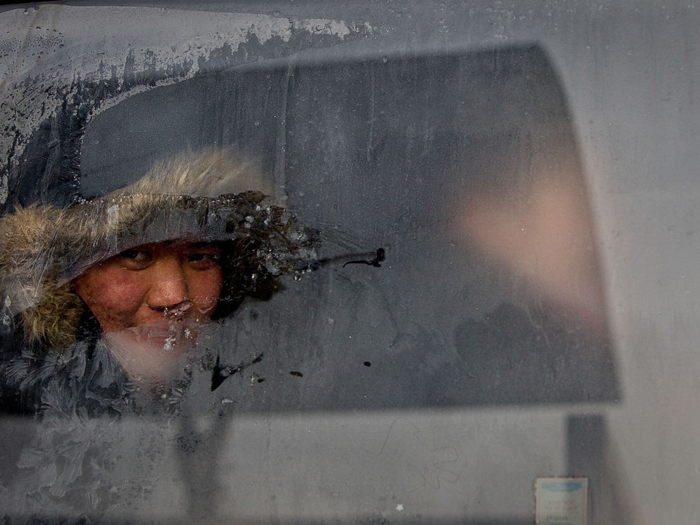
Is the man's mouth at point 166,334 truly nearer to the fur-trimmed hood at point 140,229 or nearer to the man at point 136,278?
the man at point 136,278

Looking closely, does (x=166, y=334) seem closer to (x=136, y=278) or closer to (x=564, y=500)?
(x=136, y=278)

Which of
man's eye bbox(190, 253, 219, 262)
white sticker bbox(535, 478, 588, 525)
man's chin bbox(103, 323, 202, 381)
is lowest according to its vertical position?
white sticker bbox(535, 478, 588, 525)

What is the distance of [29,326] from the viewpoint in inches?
65.7

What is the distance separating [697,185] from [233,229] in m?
1.32

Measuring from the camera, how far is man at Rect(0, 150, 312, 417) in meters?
1.62

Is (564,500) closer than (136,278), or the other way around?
(564,500)

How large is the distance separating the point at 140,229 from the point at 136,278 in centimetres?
15

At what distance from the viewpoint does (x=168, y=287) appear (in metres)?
Answer: 1.65

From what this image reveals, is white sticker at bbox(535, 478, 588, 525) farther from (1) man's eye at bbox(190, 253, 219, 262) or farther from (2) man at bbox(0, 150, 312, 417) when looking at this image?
(1) man's eye at bbox(190, 253, 219, 262)

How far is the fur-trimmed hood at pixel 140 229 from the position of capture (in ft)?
5.33

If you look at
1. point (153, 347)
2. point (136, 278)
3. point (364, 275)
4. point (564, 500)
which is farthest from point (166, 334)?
point (564, 500)

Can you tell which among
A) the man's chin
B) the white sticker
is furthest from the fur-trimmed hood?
the white sticker

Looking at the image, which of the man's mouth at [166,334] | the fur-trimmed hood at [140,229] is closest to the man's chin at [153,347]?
the man's mouth at [166,334]

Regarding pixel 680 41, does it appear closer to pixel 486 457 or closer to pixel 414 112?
pixel 414 112
